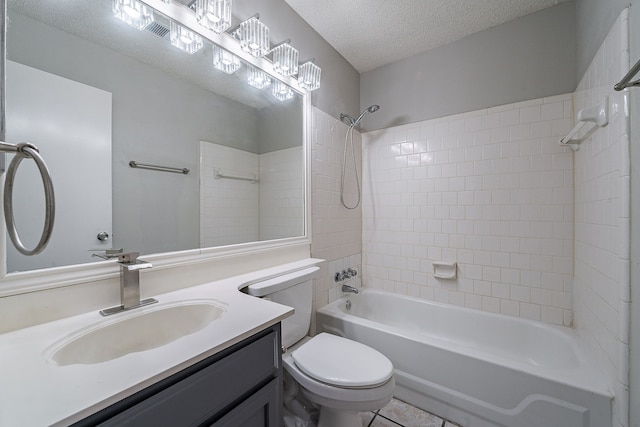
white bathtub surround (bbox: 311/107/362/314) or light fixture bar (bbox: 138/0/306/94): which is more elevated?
Answer: light fixture bar (bbox: 138/0/306/94)

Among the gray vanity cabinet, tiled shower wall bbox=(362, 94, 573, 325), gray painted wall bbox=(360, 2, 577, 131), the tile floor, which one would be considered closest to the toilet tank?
the gray vanity cabinet

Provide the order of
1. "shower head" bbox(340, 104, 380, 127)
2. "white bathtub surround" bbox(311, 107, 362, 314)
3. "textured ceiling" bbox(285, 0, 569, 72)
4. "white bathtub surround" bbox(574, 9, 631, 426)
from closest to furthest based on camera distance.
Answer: "white bathtub surround" bbox(574, 9, 631, 426)
"textured ceiling" bbox(285, 0, 569, 72)
"white bathtub surround" bbox(311, 107, 362, 314)
"shower head" bbox(340, 104, 380, 127)

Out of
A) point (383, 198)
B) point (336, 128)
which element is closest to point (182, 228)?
point (336, 128)

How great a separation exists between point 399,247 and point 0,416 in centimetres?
223

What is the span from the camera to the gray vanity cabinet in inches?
21.2

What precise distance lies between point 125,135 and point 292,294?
42.5 inches

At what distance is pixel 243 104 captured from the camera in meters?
1.63

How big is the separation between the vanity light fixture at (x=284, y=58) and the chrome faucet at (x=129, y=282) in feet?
4.29

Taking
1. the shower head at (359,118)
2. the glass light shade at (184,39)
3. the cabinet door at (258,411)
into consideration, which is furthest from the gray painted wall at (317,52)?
the cabinet door at (258,411)

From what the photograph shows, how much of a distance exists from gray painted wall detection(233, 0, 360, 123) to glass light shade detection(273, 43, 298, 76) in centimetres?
13

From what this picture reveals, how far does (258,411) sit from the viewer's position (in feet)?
2.57

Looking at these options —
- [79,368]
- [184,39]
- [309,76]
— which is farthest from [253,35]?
[79,368]

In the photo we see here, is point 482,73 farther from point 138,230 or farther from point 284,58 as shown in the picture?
point 138,230

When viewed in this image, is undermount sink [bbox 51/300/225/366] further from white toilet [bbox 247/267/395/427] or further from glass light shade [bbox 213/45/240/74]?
glass light shade [bbox 213/45/240/74]
